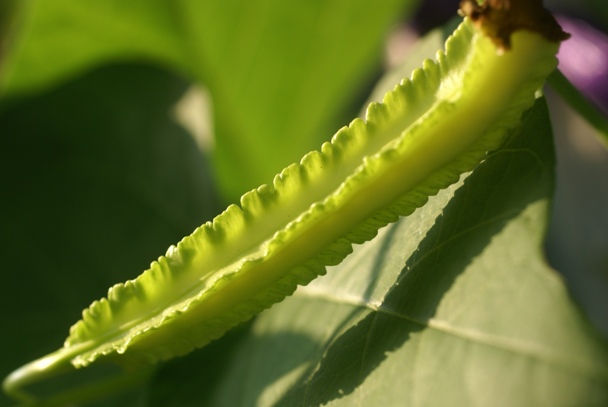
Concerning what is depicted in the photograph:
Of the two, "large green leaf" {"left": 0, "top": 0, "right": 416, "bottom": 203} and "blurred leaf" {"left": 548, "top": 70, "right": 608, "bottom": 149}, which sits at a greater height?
"large green leaf" {"left": 0, "top": 0, "right": 416, "bottom": 203}

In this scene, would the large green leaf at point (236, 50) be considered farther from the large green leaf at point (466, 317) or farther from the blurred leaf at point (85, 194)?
the large green leaf at point (466, 317)

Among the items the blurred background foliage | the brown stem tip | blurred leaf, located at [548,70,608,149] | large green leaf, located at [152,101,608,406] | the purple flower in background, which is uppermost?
the blurred background foliage

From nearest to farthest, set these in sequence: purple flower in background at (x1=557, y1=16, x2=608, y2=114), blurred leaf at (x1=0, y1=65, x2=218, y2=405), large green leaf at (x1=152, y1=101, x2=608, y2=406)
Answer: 1. large green leaf at (x1=152, y1=101, x2=608, y2=406)
2. blurred leaf at (x1=0, y1=65, x2=218, y2=405)
3. purple flower in background at (x1=557, y1=16, x2=608, y2=114)

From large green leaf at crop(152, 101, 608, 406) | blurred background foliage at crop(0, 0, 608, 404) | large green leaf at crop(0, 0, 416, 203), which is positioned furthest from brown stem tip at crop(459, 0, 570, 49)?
large green leaf at crop(0, 0, 416, 203)

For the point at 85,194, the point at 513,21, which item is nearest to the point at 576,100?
the point at 513,21

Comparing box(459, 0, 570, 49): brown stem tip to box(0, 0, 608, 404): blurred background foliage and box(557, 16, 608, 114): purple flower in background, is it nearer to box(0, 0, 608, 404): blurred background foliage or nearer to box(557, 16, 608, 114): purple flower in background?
box(0, 0, 608, 404): blurred background foliage

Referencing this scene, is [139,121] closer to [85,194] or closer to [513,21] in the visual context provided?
[85,194]

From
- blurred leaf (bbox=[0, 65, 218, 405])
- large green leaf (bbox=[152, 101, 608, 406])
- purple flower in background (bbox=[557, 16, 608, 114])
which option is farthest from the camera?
purple flower in background (bbox=[557, 16, 608, 114])

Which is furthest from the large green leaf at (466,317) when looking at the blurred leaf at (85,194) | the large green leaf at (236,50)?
the large green leaf at (236,50)
